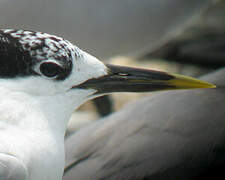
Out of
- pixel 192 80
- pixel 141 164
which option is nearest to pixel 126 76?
pixel 192 80

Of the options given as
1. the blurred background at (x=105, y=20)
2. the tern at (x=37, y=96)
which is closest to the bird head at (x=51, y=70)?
the tern at (x=37, y=96)

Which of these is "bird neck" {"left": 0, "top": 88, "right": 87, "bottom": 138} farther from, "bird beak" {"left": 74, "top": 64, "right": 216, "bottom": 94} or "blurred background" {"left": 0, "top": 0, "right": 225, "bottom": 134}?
"blurred background" {"left": 0, "top": 0, "right": 225, "bottom": 134}

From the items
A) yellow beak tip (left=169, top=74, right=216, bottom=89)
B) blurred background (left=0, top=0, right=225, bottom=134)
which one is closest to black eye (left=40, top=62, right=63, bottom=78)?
yellow beak tip (left=169, top=74, right=216, bottom=89)

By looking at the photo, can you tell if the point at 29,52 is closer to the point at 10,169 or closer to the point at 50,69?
the point at 50,69

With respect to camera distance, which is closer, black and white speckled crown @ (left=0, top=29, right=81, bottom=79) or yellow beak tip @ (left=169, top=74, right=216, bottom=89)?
black and white speckled crown @ (left=0, top=29, right=81, bottom=79)

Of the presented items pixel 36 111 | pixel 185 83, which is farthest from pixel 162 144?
pixel 36 111

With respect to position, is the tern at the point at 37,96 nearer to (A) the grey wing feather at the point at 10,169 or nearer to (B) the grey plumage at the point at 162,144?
(A) the grey wing feather at the point at 10,169
